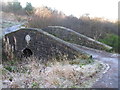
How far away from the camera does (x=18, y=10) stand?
16.8m

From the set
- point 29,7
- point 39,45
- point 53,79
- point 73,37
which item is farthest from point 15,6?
point 53,79

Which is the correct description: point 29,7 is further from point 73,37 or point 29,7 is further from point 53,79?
point 53,79

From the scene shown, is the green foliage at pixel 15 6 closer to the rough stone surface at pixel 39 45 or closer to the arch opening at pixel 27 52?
the rough stone surface at pixel 39 45

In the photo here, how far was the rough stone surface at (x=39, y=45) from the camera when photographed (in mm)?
9586

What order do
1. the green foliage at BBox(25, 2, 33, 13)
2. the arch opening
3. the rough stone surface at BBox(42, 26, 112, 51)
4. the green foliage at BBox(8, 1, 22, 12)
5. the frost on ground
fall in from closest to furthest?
the frost on ground
the arch opening
the rough stone surface at BBox(42, 26, 112, 51)
the green foliage at BBox(25, 2, 33, 13)
the green foliage at BBox(8, 1, 22, 12)

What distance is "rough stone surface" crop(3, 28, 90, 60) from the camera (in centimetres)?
959

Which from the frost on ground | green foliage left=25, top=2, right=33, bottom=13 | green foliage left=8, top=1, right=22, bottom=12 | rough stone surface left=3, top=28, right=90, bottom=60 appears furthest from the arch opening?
green foliage left=8, top=1, right=22, bottom=12

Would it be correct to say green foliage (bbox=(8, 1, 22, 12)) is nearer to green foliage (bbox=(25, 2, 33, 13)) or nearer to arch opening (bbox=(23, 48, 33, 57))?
green foliage (bbox=(25, 2, 33, 13))

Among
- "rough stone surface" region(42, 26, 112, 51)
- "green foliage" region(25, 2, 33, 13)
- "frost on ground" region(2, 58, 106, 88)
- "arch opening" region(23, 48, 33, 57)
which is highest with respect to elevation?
"green foliage" region(25, 2, 33, 13)

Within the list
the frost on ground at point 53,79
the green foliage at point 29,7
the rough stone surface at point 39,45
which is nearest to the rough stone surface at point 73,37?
the rough stone surface at point 39,45

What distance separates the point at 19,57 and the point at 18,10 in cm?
709

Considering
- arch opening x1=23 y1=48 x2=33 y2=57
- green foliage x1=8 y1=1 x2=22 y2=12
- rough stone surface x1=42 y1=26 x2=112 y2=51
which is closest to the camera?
arch opening x1=23 y1=48 x2=33 y2=57

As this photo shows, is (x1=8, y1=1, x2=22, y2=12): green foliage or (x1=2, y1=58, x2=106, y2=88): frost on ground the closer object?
(x1=2, y1=58, x2=106, y2=88): frost on ground

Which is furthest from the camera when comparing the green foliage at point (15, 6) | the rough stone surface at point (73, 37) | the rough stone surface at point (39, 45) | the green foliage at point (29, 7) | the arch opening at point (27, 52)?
the green foliage at point (15, 6)
